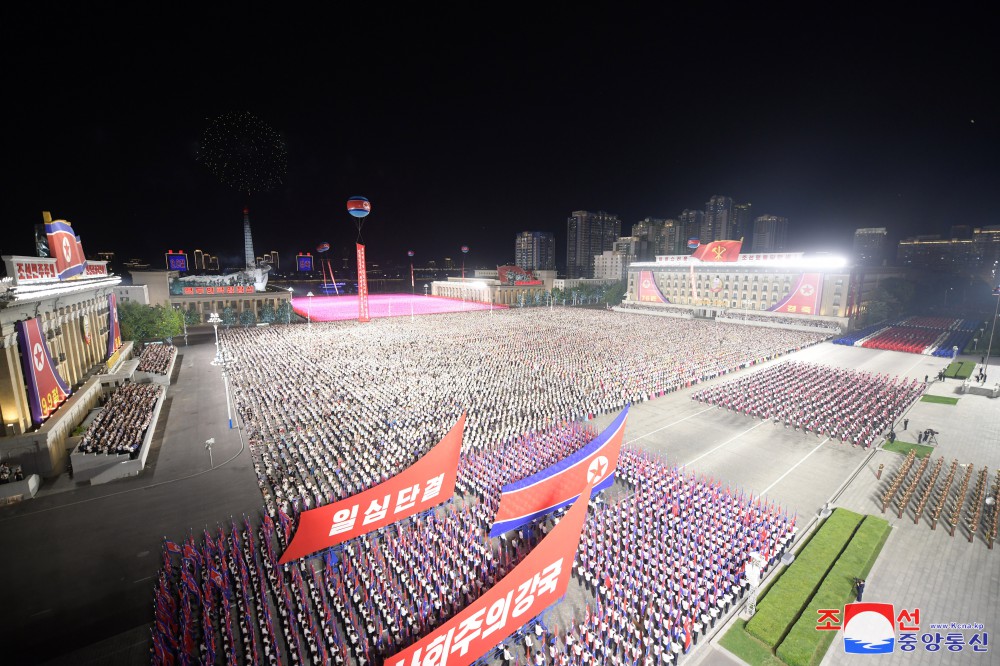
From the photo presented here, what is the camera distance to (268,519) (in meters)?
15.1

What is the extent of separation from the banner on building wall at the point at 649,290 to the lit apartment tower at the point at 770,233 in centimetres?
9199

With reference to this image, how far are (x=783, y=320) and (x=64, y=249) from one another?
3135 inches

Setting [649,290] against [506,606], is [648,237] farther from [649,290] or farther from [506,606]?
[506,606]

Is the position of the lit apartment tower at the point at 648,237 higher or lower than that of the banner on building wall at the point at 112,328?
higher

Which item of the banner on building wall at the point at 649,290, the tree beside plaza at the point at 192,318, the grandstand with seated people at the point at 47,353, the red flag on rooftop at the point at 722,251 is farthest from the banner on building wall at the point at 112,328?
the red flag on rooftop at the point at 722,251

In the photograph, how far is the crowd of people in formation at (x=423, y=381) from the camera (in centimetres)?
2097

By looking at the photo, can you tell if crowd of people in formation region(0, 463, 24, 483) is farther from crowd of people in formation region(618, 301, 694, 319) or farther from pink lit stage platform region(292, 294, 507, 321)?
crowd of people in formation region(618, 301, 694, 319)

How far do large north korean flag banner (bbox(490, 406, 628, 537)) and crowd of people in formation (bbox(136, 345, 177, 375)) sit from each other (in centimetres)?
3428

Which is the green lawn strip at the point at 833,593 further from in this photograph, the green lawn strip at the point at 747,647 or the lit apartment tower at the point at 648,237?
the lit apartment tower at the point at 648,237

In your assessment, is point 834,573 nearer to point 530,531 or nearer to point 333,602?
point 530,531

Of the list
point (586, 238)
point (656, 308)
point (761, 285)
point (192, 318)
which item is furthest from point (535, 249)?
point (192, 318)

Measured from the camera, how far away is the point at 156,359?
123 ft

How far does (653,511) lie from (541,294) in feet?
261

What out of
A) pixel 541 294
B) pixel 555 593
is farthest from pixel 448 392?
pixel 541 294
